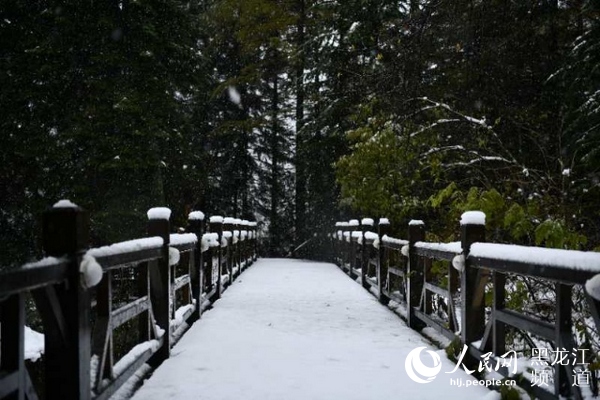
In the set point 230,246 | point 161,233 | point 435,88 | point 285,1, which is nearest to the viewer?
point 161,233

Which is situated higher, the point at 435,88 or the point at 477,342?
the point at 435,88

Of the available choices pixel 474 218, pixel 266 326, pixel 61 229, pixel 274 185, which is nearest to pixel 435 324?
pixel 474 218

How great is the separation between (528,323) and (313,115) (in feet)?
64.9

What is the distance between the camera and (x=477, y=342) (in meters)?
4.61

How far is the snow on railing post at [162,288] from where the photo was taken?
16.0ft

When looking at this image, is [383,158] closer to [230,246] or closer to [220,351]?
[230,246]

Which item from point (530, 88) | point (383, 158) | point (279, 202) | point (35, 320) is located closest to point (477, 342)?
point (383, 158)

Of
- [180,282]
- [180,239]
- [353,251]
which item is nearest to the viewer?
[180,239]

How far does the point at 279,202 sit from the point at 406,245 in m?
24.1

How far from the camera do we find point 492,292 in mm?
4469

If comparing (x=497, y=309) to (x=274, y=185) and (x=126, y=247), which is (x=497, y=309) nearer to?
(x=126, y=247)

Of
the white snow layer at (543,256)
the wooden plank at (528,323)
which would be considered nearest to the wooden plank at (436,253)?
the white snow layer at (543,256)

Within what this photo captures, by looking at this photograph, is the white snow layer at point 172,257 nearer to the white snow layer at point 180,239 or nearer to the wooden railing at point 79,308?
the wooden railing at point 79,308

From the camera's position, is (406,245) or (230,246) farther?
(230,246)
